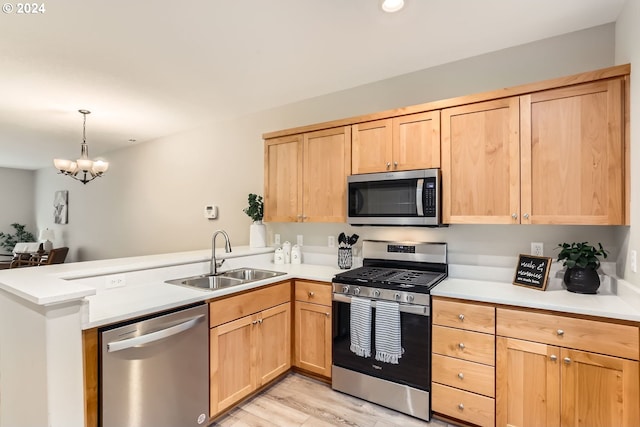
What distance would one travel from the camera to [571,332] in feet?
5.36

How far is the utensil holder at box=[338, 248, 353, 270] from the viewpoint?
2840 mm

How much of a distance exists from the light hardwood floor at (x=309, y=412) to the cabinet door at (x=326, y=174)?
4.52 ft

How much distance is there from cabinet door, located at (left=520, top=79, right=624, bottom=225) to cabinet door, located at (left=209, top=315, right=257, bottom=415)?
200 centimetres

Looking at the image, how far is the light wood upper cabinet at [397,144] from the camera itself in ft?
7.50

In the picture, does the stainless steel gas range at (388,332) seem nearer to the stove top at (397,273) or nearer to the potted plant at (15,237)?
the stove top at (397,273)

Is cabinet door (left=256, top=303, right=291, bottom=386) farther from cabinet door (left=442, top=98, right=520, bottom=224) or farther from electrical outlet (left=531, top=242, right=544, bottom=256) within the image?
electrical outlet (left=531, top=242, right=544, bottom=256)

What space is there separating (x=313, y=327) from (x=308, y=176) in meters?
1.31

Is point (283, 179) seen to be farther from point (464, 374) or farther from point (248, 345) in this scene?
point (464, 374)

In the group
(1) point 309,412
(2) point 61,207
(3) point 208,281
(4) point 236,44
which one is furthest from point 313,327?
(2) point 61,207

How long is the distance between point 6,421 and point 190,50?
2.48 meters

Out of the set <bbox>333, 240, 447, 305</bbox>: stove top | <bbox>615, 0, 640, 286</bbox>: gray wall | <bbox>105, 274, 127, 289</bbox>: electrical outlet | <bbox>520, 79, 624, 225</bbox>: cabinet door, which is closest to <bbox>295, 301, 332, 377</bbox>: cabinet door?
<bbox>333, 240, 447, 305</bbox>: stove top

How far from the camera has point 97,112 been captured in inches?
147

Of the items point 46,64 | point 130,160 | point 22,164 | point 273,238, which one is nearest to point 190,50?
point 46,64

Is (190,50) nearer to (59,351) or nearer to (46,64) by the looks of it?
(46,64)
